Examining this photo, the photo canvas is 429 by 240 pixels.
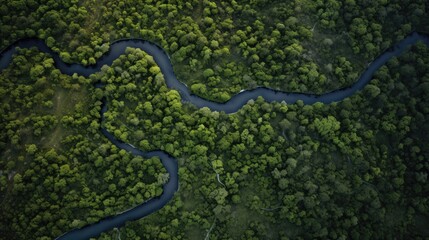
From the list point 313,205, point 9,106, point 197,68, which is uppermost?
point 197,68

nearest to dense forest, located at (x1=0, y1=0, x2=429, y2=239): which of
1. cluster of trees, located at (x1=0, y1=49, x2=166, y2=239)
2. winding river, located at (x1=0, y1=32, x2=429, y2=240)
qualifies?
cluster of trees, located at (x1=0, y1=49, x2=166, y2=239)

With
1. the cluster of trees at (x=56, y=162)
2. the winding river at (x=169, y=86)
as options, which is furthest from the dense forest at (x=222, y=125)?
the winding river at (x=169, y=86)

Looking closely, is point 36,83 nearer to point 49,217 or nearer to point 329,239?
point 49,217

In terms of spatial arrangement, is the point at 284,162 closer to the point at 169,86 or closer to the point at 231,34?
the point at 169,86

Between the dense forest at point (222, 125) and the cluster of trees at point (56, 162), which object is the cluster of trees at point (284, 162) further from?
the cluster of trees at point (56, 162)

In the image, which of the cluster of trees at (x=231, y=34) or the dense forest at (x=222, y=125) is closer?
the dense forest at (x=222, y=125)

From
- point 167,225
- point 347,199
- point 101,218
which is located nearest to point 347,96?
point 347,199

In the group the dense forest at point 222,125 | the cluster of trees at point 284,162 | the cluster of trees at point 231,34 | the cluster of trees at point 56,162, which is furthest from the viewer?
the cluster of trees at point 231,34
